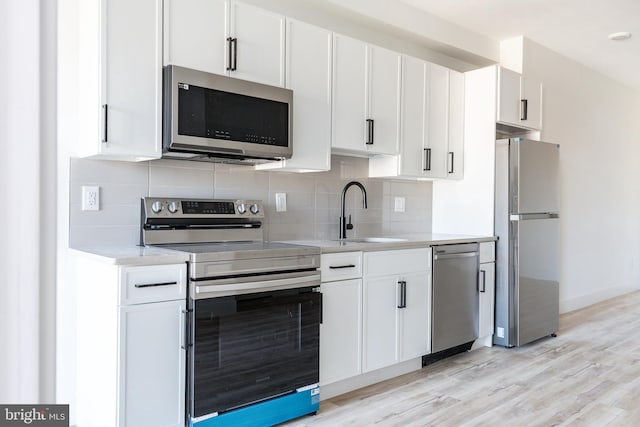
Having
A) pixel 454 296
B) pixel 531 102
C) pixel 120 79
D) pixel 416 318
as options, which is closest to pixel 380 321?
pixel 416 318

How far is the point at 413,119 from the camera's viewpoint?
3662 mm

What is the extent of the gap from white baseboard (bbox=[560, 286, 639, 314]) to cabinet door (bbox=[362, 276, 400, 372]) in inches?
Answer: 112

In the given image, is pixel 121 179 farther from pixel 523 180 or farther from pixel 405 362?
pixel 523 180

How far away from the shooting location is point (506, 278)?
3885 mm

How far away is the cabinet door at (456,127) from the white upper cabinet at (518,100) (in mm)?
310

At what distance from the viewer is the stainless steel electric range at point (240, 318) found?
215cm

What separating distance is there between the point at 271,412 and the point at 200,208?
115 centimetres

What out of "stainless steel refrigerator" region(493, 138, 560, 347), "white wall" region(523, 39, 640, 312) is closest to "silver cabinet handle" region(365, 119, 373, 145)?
"stainless steel refrigerator" region(493, 138, 560, 347)

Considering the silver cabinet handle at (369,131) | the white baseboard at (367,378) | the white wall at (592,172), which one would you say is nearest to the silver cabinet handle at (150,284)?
the white baseboard at (367,378)

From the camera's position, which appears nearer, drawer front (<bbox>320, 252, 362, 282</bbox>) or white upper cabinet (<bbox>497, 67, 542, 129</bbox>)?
drawer front (<bbox>320, 252, 362, 282</bbox>)

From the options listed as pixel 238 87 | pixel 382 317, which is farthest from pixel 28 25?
pixel 382 317

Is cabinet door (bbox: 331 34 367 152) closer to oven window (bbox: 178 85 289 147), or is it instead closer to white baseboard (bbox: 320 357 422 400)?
oven window (bbox: 178 85 289 147)

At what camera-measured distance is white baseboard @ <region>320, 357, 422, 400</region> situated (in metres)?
2.85

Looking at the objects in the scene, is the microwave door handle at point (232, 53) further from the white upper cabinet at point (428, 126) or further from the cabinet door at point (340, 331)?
the white upper cabinet at point (428, 126)
